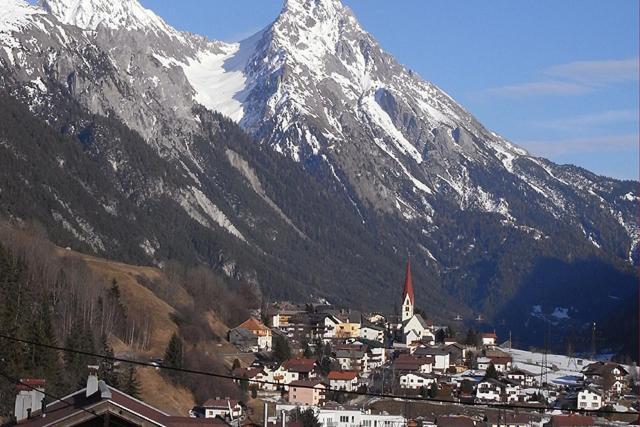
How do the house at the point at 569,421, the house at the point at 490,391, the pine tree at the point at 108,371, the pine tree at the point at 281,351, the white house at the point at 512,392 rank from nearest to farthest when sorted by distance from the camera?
the pine tree at the point at 108,371, the house at the point at 569,421, the house at the point at 490,391, the white house at the point at 512,392, the pine tree at the point at 281,351

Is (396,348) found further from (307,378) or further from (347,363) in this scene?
(307,378)

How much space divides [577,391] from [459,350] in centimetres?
3509

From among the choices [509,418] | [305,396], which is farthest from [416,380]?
[509,418]

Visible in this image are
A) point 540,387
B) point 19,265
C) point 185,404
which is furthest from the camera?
point 540,387

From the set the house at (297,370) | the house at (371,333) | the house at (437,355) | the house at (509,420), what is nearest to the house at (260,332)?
the house at (297,370)

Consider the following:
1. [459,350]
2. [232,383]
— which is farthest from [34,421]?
[459,350]

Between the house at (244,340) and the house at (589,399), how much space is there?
104 feet

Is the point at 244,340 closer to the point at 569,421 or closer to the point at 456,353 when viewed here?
the point at 456,353

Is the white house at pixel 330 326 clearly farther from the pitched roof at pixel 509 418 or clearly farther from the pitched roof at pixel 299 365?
the pitched roof at pixel 509 418

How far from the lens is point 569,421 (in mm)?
109062

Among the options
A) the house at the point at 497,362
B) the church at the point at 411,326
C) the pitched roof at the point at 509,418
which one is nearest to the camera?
the pitched roof at the point at 509,418

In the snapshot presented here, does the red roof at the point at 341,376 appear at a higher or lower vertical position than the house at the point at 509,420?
higher

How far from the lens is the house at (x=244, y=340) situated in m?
148

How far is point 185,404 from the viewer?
110688 mm
